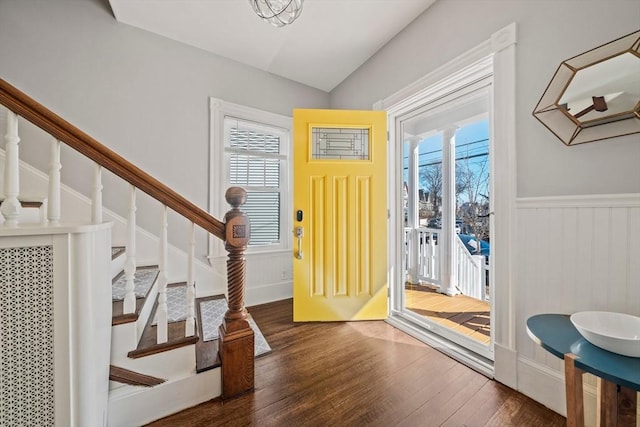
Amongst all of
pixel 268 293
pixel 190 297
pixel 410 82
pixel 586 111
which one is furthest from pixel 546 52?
pixel 268 293

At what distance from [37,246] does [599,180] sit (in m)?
2.37

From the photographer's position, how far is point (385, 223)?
2.35m

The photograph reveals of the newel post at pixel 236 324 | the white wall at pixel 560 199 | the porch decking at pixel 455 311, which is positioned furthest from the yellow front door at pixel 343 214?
the white wall at pixel 560 199

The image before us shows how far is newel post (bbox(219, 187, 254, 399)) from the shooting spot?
52.6 inches

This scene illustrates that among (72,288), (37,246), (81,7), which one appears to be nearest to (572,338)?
(72,288)

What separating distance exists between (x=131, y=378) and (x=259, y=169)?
2213 millimetres

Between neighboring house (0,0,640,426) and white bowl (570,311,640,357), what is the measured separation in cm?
16

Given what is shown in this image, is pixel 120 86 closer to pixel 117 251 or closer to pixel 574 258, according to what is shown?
pixel 117 251

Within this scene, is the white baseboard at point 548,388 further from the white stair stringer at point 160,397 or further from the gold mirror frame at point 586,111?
the white stair stringer at point 160,397

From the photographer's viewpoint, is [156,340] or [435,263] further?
[435,263]

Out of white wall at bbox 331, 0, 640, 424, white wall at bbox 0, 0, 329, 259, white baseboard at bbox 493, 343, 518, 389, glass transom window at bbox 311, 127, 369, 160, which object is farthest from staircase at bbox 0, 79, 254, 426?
white wall at bbox 331, 0, 640, 424

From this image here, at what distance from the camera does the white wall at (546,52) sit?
1.10 metres

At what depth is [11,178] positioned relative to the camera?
894mm

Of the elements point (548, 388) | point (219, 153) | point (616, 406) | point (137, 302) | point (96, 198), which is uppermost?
point (219, 153)
